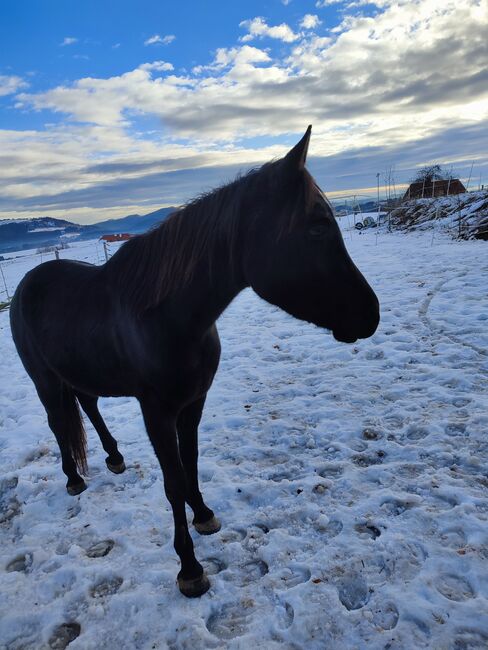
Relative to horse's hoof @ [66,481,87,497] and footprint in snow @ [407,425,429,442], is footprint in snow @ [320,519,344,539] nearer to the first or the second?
footprint in snow @ [407,425,429,442]

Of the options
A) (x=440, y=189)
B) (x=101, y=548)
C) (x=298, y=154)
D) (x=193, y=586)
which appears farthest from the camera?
(x=440, y=189)

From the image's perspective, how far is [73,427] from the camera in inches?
125

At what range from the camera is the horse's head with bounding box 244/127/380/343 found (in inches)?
64.1

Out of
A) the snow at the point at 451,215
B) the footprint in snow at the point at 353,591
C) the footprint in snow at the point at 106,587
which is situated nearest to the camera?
the footprint in snow at the point at 353,591

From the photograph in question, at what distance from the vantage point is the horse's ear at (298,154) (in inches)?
61.7

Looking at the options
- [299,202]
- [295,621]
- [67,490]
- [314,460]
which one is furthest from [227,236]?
[67,490]

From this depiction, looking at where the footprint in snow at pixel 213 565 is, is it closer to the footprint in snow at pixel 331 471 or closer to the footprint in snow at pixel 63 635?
the footprint in snow at pixel 63 635

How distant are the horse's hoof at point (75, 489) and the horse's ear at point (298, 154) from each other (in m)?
3.00

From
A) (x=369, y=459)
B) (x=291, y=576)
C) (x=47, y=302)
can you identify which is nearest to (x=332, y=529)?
(x=291, y=576)

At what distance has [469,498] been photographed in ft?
8.31

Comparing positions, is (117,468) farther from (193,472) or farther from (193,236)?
(193,236)

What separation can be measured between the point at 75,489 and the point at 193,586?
59.1 inches

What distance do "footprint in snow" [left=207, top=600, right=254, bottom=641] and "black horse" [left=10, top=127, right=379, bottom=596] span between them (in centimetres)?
16

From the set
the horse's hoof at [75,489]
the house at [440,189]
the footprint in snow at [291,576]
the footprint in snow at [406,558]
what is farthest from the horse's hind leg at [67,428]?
the house at [440,189]
